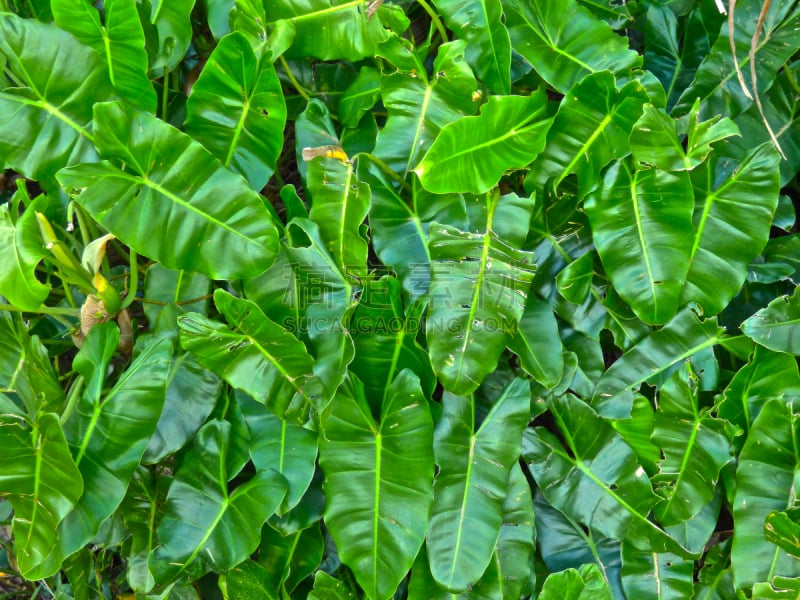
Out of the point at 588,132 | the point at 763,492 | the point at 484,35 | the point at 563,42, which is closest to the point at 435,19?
the point at 484,35

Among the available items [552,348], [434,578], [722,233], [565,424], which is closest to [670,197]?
[722,233]

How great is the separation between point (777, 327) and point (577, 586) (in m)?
→ 0.59

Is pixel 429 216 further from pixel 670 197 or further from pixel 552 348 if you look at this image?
pixel 670 197

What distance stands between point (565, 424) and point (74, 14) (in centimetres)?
115

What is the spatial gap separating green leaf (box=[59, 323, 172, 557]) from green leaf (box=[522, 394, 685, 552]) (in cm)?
69

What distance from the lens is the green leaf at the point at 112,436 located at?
44.0 inches

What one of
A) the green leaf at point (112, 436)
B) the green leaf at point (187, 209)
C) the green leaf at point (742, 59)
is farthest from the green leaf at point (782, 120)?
the green leaf at point (112, 436)

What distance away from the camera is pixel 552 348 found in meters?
1.22

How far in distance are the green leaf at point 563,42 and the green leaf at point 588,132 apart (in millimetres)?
70

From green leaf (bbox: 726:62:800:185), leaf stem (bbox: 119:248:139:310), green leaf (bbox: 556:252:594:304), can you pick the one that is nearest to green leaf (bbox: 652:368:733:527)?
green leaf (bbox: 556:252:594:304)

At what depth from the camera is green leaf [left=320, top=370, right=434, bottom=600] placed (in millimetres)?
1146

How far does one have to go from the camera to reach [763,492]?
4.01 ft

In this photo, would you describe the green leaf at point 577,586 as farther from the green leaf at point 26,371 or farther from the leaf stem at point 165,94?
the leaf stem at point 165,94

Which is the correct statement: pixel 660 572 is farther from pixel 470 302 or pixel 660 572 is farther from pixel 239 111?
pixel 239 111
